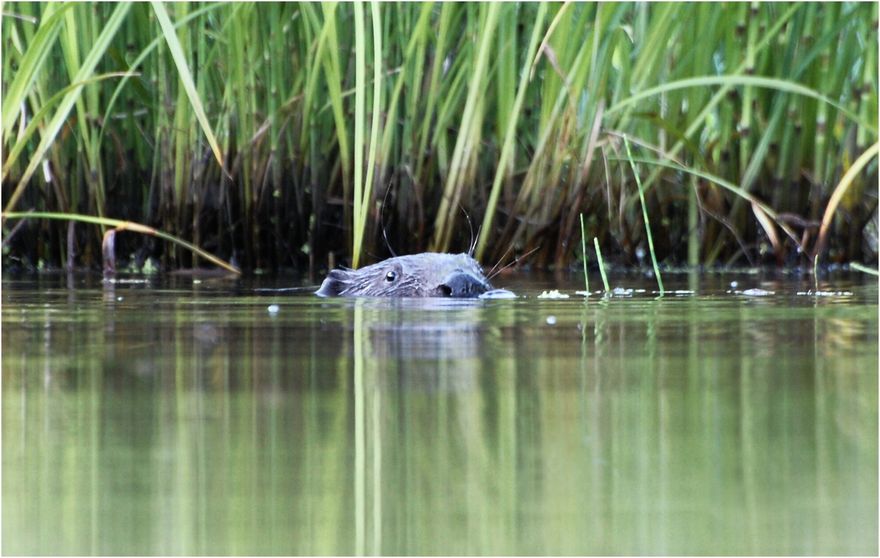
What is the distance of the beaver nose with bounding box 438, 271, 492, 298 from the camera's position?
5.70 m

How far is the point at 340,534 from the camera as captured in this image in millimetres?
1871

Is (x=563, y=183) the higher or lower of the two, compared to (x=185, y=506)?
higher

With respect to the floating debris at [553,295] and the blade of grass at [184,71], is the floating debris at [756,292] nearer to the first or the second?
the floating debris at [553,295]

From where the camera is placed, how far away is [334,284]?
6066mm

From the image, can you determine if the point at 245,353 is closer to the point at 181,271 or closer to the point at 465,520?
the point at 465,520

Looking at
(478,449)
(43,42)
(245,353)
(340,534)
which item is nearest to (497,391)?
(478,449)

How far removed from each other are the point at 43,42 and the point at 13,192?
152 cm

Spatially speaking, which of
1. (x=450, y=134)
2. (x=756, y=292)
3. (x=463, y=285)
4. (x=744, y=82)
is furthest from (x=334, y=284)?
(x=450, y=134)

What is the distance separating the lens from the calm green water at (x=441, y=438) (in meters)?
1.89

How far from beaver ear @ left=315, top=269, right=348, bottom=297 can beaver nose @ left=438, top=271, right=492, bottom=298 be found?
48 centimetres

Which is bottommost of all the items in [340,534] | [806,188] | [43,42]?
[340,534]

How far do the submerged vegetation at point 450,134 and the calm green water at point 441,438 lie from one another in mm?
2761

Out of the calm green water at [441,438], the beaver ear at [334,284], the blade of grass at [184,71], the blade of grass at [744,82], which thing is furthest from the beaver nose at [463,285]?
the blade of grass at [744,82]

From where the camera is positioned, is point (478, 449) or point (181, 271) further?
point (181, 271)
